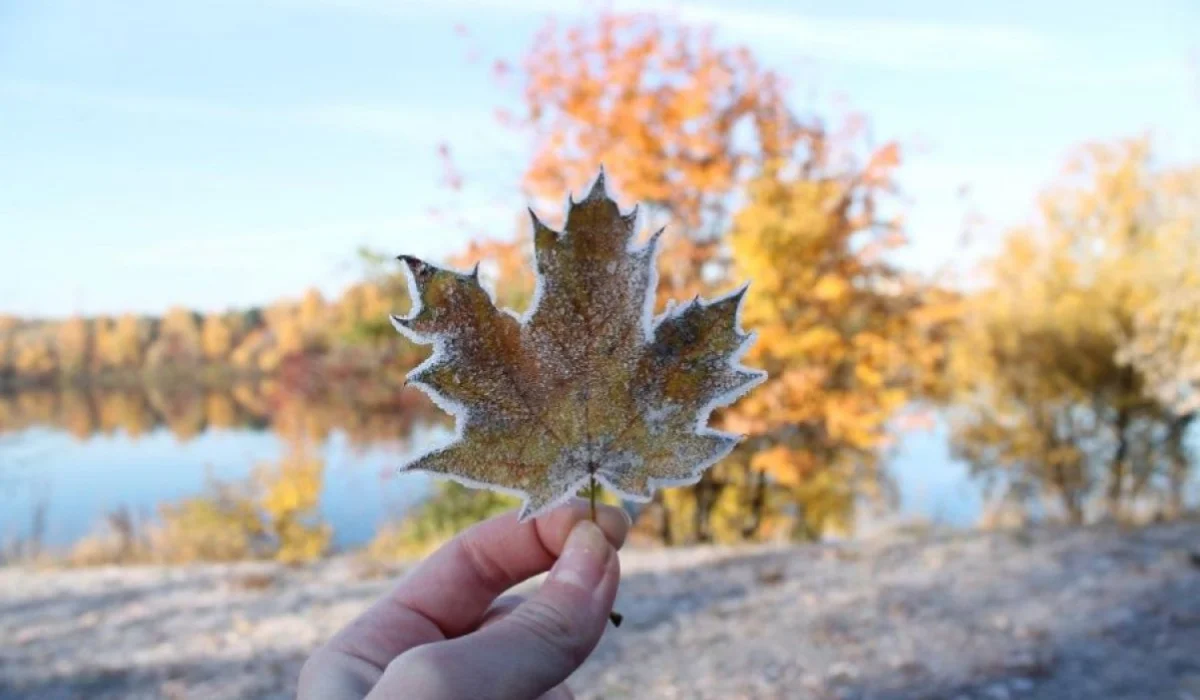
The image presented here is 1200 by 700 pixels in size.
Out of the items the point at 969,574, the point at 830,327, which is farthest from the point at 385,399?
the point at 969,574

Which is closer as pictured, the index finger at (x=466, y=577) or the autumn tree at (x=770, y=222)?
the index finger at (x=466, y=577)

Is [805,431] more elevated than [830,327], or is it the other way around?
[830,327]

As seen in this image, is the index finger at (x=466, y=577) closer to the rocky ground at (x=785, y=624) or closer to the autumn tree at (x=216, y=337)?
the rocky ground at (x=785, y=624)

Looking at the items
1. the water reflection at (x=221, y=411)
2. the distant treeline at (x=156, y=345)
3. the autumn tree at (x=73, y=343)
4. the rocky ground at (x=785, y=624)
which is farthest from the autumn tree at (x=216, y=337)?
the rocky ground at (x=785, y=624)

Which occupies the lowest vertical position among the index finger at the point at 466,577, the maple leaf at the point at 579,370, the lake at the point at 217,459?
the lake at the point at 217,459

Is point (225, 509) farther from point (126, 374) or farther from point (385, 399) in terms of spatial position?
point (126, 374)

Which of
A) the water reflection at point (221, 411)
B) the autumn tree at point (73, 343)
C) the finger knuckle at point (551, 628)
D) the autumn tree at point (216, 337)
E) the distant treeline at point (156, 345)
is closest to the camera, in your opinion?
the finger knuckle at point (551, 628)

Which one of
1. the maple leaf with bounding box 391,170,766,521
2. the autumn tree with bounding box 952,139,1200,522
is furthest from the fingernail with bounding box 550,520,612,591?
the autumn tree with bounding box 952,139,1200,522
